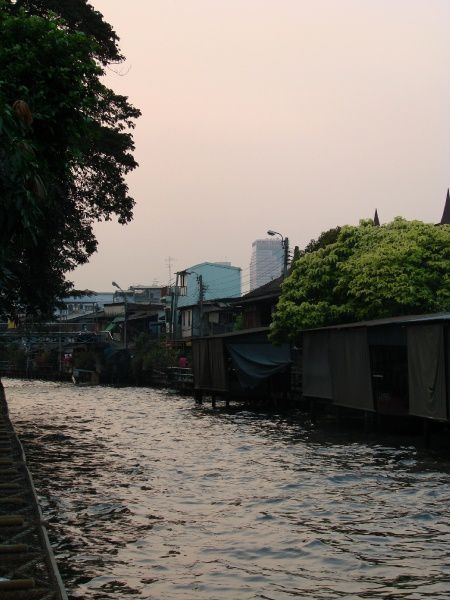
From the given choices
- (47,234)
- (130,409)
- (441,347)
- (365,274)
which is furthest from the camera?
(130,409)

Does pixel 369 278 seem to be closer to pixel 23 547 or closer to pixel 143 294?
pixel 23 547

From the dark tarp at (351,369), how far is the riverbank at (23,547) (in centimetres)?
1257

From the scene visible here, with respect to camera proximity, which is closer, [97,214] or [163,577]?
[163,577]

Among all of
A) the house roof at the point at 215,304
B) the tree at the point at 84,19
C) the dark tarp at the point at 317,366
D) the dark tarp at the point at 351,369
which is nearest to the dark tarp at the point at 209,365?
the dark tarp at the point at 317,366

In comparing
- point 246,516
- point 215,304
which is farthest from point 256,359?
point 215,304

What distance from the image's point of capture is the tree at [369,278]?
25719 mm

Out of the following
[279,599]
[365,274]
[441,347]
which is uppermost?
[365,274]

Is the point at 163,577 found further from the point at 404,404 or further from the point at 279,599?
the point at 404,404

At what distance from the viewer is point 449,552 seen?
32.9ft

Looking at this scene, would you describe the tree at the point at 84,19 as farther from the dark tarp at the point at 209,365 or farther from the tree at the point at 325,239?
the tree at the point at 325,239

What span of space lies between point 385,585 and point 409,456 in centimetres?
1038

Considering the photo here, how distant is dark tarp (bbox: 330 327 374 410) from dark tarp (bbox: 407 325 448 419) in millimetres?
2832

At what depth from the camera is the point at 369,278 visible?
26125mm

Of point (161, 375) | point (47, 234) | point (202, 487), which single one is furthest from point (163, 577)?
point (161, 375)
